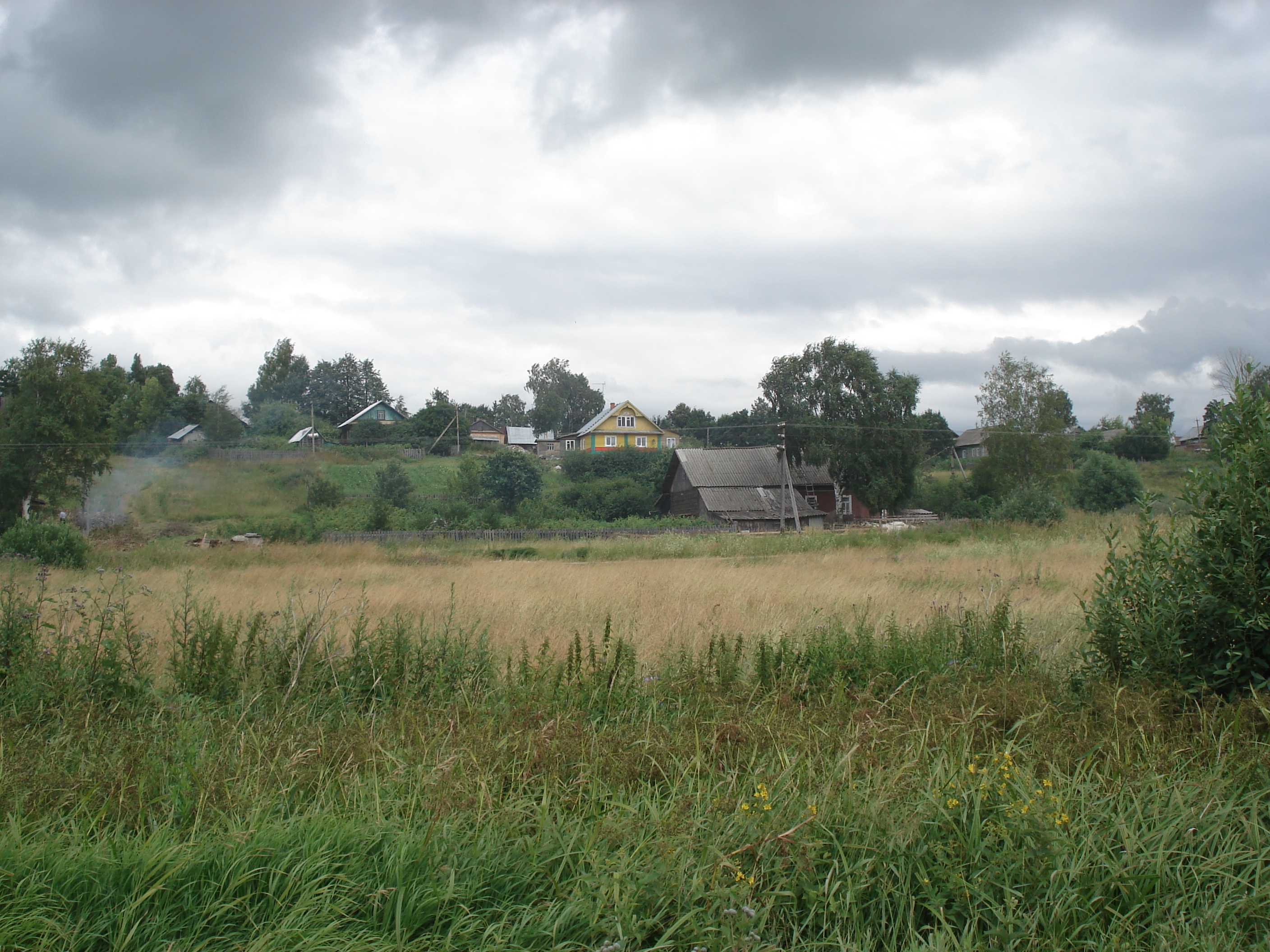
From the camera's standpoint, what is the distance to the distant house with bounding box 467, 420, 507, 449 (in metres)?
81.7

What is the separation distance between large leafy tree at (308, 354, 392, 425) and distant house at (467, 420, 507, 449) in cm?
1202

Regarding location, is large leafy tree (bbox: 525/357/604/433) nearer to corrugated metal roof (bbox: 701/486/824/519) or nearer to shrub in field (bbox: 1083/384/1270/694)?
corrugated metal roof (bbox: 701/486/824/519)

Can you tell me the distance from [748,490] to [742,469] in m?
2.12

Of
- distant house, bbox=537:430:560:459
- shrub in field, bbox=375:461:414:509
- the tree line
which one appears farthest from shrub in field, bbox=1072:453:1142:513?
distant house, bbox=537:430:560:459

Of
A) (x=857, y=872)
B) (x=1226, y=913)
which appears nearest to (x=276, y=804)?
(x=857, y=872)

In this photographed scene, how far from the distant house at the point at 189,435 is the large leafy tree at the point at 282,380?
62.5ft

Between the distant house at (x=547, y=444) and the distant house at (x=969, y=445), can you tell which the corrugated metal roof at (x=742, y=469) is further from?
the distant house at (x=969, y=445)

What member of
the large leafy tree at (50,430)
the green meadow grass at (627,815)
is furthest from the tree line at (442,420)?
the green meadow grass at (627,815)

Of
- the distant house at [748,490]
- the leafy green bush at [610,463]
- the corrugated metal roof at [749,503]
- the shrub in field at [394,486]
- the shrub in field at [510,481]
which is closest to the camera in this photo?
the shrub in field at [394,486]

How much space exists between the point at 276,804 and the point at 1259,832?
417cm

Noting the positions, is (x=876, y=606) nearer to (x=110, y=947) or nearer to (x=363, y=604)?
(x=363, y=604)

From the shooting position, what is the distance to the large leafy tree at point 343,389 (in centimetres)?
9088

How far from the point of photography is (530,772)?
377cm

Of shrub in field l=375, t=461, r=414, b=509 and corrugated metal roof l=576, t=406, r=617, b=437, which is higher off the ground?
corrugated metal roof l=576, t=406, r=617, b=437
